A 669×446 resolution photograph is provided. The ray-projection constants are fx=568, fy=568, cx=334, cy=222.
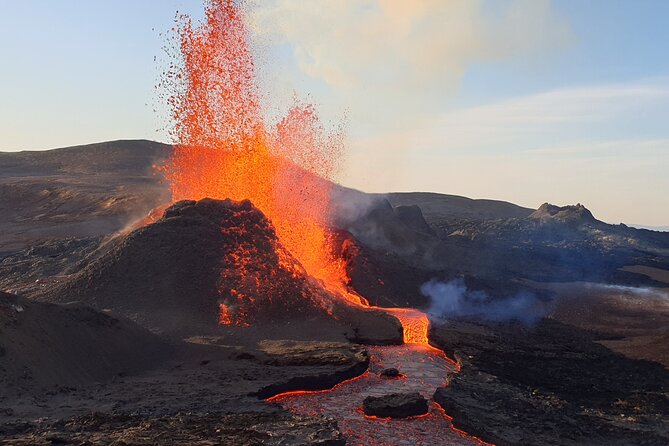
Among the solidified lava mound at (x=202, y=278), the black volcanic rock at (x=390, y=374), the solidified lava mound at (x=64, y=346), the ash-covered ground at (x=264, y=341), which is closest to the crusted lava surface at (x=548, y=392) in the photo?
the ash-covered ground at (x=264, y=341)

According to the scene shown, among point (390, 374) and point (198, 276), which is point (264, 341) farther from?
point (390, 374)

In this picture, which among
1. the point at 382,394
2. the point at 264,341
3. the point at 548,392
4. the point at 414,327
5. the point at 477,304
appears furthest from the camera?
the point at 477,304

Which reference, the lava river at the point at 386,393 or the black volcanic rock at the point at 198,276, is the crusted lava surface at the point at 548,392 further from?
the black volcanic rock at the point at 198,276

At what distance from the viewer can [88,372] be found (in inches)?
556

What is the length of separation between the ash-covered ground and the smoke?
0.49 feet

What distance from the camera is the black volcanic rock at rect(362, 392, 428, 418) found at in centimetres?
1184

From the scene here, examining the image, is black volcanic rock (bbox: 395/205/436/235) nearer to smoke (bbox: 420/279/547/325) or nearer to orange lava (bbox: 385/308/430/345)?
smoke (bbox: 420/279/547/325)

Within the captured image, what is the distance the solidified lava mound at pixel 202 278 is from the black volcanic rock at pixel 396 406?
699 cm

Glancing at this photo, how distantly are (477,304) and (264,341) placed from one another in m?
16.1

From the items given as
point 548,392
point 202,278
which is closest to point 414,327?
point 548,392

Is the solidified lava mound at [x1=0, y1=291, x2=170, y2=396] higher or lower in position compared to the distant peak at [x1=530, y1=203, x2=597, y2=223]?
lower

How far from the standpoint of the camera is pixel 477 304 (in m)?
30.5

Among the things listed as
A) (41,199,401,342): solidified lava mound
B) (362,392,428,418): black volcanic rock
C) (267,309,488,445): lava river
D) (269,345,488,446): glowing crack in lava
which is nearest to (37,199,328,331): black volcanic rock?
(41,199,401,342): solidified lava mound

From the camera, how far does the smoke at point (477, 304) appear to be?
28.3 meters
